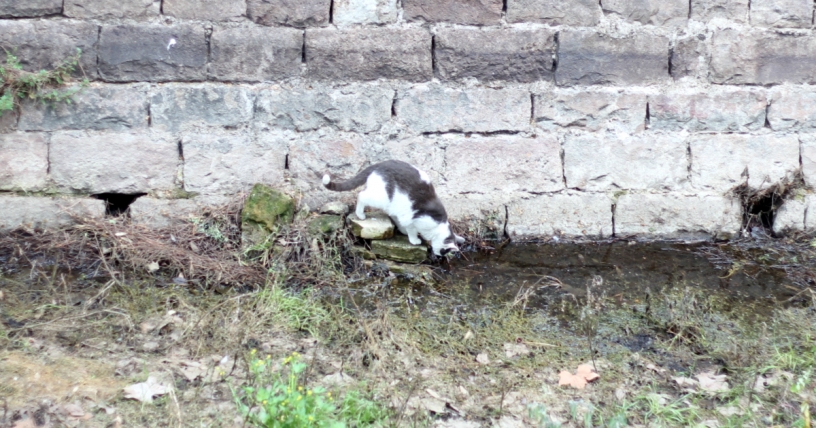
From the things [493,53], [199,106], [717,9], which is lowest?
[199,106]

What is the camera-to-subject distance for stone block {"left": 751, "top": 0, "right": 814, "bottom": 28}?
14.8 ft

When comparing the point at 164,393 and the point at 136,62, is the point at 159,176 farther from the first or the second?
the point at 164,393

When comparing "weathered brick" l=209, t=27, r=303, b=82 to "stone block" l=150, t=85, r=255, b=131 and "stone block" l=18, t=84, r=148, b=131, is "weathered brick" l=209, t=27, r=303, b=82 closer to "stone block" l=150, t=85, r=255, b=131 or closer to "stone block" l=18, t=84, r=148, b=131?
"stone block" l=150, t=85, r=255, b=131

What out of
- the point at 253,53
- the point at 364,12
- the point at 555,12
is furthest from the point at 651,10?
the point at 253,53

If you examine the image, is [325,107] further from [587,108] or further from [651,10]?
[651,10]

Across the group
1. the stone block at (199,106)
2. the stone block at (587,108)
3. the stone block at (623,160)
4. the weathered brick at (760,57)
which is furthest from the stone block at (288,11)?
the weathered brick at (760,57)

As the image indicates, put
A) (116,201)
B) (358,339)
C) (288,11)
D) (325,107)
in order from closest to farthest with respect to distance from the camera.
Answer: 1. (358,339)
2. (288,11)
3. (325,107)
4. (116,201)

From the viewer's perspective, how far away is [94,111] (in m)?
4.29

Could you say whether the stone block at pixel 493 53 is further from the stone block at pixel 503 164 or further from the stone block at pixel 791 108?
the stone block at pixel 791 108

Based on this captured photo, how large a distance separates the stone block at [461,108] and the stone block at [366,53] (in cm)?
17

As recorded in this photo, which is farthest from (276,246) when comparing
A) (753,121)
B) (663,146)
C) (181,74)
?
(753,121)

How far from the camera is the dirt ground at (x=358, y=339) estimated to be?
2.67 metres

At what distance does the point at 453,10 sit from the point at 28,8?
261cm

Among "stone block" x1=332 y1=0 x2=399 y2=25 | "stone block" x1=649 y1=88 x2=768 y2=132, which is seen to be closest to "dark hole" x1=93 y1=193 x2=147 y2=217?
"stone block" x1=332 y1=0 x2=399 y2=25
